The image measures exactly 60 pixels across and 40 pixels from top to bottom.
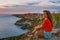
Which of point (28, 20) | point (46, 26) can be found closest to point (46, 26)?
point (46, 26)

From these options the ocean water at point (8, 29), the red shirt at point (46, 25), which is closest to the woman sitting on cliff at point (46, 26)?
the red shirt at point (46, 25)

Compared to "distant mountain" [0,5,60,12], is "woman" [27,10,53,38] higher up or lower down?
lower down

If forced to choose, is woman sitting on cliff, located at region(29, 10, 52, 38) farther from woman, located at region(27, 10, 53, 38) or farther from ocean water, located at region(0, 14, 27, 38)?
ocean water, located at region(0, 14, 27, 38)

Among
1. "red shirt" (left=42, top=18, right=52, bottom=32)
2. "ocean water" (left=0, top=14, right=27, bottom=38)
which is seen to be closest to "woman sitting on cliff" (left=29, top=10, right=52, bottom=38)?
"red shirt" (left=42, top=18, right=52, bottom=32)

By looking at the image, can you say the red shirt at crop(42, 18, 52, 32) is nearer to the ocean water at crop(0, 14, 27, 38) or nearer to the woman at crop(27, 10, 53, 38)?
the woman at crop(27, 10, 53, 38)

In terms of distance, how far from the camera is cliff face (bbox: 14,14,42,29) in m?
1.70

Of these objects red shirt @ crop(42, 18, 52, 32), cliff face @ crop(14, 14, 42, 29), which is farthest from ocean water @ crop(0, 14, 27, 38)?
red shirt @ crop(42, 18, 52, 32)

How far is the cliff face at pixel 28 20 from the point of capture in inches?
66.8

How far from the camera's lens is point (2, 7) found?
1710 millimetres

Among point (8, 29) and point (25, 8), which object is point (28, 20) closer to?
point (25, 8)

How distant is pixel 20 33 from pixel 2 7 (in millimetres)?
342

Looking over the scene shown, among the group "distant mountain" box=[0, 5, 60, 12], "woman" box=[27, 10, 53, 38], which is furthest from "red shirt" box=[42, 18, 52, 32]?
"distant mountain" box=[0, 5, 60, 12]

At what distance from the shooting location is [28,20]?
5.62 ft

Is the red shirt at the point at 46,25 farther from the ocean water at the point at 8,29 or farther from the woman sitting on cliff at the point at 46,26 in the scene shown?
the ocean water at the point at 8,29
